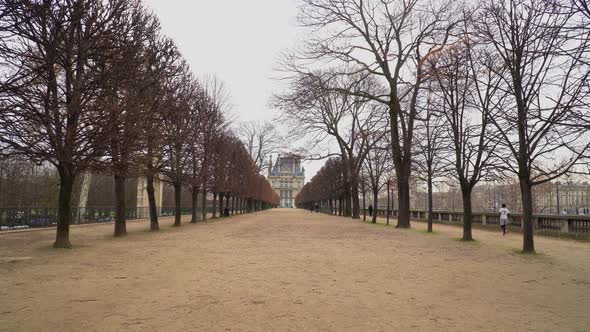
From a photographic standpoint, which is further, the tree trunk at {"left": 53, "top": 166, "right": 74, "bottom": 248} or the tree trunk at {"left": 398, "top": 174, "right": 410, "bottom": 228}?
the tree trunk at {"left": 398, "top": 174, "right": 410, "bottom": 228}

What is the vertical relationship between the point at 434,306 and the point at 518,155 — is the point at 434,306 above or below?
below

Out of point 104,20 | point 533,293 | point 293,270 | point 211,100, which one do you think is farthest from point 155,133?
point 211,100

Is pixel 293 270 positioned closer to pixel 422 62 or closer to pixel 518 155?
pixel 518 155

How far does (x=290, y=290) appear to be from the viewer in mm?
7871

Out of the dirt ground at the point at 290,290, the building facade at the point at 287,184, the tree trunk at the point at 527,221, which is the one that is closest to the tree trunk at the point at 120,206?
the dirt ground at the point at 290,290

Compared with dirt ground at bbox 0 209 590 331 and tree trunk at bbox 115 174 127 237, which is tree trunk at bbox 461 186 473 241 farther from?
tree trunk at bbox 115 174 127 237

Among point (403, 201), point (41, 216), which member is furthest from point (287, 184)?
point (41, 216)

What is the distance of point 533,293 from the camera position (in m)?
8.02

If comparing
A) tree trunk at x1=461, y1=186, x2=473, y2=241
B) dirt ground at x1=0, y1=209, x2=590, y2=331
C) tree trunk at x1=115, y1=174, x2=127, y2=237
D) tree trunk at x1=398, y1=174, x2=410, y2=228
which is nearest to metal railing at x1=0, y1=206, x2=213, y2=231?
tree trunk at x1=115, y1=174, x2=127, y2=237

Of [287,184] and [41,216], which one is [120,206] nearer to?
[41,216]

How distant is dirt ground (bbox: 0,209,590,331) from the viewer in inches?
231

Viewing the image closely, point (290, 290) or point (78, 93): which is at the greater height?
point (78, 93)

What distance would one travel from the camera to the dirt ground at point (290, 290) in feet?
19.2

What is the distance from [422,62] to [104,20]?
15.5 m
